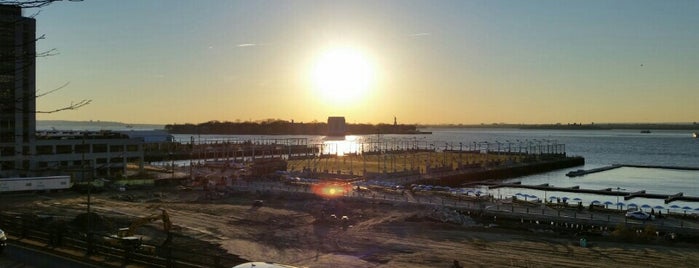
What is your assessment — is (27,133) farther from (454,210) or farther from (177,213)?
(454,210)

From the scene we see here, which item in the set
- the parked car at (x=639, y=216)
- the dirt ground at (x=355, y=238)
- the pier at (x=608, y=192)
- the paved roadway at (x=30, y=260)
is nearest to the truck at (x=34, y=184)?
the dirt ground at (x=355, y=238)

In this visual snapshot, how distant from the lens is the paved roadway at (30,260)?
44.9 ft

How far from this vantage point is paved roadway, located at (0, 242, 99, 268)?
44.9 feet

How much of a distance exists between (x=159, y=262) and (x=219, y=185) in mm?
49332

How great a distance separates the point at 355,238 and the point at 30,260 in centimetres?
2144

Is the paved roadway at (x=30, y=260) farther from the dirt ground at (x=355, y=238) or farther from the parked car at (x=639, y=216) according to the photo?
the parked car at (x=639, y=216)

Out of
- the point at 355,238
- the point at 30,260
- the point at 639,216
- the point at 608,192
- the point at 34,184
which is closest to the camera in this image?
the point at 30,260

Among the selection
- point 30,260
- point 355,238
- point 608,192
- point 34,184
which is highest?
point 30,260

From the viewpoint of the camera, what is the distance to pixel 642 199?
67.7m

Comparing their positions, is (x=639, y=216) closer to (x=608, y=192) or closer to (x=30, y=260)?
(x=608, y=192)

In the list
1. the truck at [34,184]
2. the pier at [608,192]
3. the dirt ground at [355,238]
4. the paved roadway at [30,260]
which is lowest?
the pier at [608,192]

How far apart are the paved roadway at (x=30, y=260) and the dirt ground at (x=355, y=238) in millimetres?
13632

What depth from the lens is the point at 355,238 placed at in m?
33.9

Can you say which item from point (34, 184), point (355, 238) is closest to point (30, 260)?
point (355, 238)
